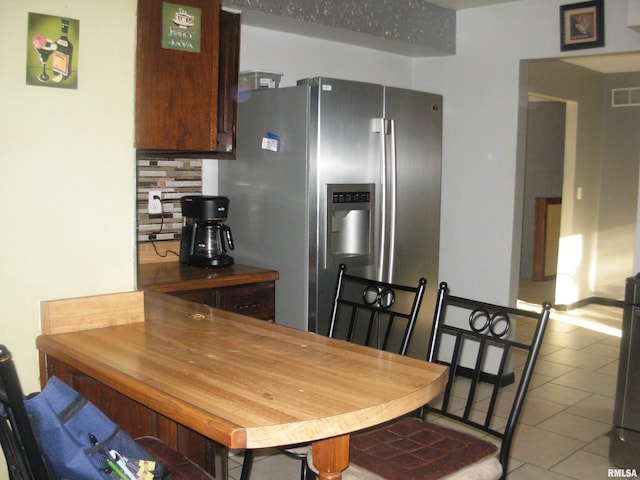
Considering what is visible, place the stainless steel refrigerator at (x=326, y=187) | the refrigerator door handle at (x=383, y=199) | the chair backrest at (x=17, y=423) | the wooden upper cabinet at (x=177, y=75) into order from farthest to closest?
the refrigerator door handle at (x=383, y=199) < the stainless steel refrigerator at (x=326, y=187) < the wooden upper cabinet at (x=177, y=75) < the chair backrest at (x=17, y=423)

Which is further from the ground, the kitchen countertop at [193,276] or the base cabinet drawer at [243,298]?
the kitchen countertop at [193,276]

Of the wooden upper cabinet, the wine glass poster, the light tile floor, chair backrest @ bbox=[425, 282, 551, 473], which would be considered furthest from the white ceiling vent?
the wine glass poster

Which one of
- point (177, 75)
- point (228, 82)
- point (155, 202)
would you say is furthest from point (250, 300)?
point (177, 75)

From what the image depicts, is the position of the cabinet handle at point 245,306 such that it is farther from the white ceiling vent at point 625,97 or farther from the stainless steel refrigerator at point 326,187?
the white ceiling vent at point 625,97

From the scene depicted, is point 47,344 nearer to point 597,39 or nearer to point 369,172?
point 369,172

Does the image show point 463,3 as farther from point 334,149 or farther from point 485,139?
point 334,149

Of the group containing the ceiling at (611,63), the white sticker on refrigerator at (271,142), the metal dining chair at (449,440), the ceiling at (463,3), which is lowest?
the metal dining chair at (449,440)

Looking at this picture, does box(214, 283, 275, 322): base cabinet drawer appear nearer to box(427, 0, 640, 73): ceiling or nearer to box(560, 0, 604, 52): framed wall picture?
box(560, 0, 604, 52): framed wall picture

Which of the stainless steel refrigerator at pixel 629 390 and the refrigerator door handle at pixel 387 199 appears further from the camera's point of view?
the refrigerator door handle at pixel 387 199

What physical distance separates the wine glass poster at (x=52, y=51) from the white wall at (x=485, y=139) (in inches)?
113

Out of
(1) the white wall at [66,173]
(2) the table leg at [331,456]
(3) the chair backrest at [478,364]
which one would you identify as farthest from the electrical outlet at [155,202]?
(2) the table leg at [331,456]

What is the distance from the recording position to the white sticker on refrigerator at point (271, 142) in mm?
3293

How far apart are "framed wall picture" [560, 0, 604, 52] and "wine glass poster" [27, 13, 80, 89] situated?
2837mm

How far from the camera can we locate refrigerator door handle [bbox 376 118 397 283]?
353 centimetres
